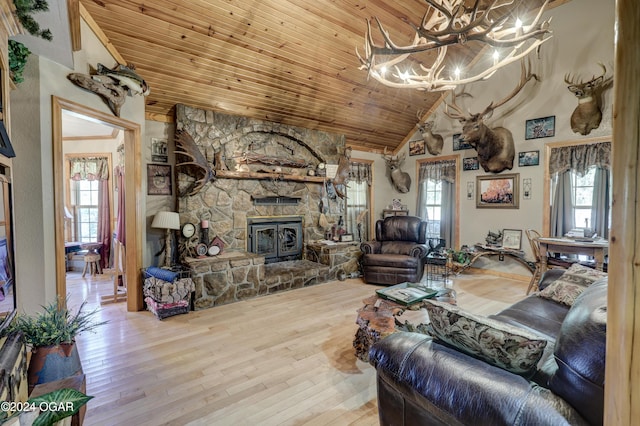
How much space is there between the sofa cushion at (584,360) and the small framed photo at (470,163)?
500 centimetres

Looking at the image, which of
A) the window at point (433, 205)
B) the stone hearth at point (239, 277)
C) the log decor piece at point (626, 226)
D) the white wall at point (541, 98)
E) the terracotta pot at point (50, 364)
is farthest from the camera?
the window at point (433, 205)

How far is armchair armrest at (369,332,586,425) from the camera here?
1000 millimetres

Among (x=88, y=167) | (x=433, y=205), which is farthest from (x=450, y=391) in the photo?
(x=88, y=167)

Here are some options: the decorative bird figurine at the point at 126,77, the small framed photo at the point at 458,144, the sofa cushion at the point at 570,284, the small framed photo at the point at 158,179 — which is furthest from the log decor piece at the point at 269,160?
the sofa cushion at the point at 570,284

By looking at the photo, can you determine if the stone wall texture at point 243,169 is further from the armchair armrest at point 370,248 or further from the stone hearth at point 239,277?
the armchair armrest at point 370,248

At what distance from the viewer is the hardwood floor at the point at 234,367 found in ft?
6.26

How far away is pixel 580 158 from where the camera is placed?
14.4 ft

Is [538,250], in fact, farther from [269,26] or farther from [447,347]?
[269,26]

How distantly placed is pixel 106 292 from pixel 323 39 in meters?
4.92

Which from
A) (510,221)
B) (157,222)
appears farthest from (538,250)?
(157,222)

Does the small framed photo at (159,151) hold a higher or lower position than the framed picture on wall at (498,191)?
higher

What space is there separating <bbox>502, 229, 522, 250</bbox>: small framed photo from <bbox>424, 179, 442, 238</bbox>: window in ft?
4.27

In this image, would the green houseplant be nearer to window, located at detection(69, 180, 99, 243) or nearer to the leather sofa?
the leather sofa

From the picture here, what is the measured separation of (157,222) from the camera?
382 cm
